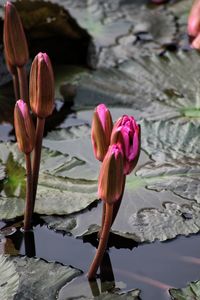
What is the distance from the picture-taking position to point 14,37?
4.26 ft

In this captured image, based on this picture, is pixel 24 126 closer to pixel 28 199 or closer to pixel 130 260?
pixel 28 199

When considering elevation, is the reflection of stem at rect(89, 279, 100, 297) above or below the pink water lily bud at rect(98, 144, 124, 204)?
below

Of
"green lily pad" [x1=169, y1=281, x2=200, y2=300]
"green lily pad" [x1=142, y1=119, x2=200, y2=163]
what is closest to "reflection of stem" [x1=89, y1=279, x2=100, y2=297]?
"green lily pad" [x1=169, y1=281, x2=200, y2=300]

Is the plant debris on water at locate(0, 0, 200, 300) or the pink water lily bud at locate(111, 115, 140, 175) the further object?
the plant debris on water at locate(0, 0, 200, 300)

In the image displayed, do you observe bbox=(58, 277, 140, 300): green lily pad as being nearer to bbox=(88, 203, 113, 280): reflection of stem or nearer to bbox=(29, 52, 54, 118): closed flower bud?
bbox=(88, 203, 113, 280): reflection of stem

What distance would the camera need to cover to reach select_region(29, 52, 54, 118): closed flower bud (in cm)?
119

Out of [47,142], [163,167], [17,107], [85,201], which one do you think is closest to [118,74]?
[47,142]

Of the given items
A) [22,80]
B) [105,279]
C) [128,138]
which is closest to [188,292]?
[105,279]

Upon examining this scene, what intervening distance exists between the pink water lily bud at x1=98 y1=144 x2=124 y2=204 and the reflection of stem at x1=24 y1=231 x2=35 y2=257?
27 cm

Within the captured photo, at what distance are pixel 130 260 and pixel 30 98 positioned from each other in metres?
0.34

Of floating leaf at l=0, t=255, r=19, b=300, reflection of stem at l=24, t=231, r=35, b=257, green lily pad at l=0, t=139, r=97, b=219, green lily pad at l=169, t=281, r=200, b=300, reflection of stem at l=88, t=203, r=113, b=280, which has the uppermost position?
reflection of stem at l=88, t=203, r=113, b=280

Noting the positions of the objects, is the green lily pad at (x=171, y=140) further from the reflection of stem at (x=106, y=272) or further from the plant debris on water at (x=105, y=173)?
the reflection of stem at (x=106, y=272)

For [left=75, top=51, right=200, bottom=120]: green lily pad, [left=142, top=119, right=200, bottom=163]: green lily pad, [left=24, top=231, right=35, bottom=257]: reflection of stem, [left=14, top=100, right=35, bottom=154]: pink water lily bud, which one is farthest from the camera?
[left=75, top=51, right=200, bottom=120]: green lily pad

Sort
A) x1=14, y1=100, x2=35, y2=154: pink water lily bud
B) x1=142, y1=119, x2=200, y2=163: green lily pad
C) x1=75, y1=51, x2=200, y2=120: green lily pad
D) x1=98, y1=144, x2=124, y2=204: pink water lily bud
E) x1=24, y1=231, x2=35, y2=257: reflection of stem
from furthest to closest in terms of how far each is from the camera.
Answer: x1=75, y1=51, x2=200, y2=120: green lily pad, x1=142, y1=119, x2=200, y2=163: green lily pad, x1=24, y1=231, x2=35, y2=257: reflection of stem, x1=14, y1=100, x2=35, y2=154: pink water lily bud, x1=98, y1=144, x2=124, y2=204: pink water lily bud
